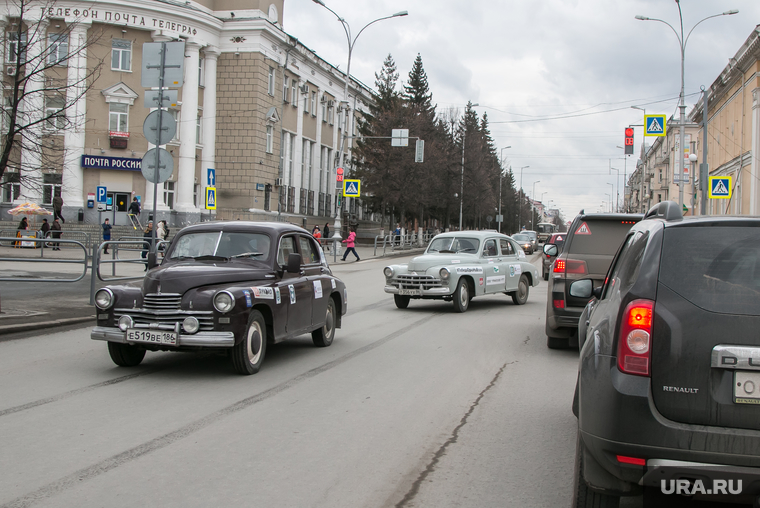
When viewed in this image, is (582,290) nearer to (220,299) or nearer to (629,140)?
(220,299)

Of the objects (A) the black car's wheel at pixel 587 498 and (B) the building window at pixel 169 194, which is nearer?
(A) the black car's wheel at pixel 587 498

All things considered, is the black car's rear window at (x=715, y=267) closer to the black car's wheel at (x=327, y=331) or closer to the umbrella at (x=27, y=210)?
the black car's wheel at (x=327, y=331)

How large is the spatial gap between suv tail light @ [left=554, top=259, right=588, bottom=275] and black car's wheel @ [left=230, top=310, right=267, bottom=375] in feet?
14.0

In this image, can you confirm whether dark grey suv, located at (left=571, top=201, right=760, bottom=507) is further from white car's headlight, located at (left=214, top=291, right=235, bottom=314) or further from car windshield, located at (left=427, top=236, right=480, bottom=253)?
car windshield, located at (left=427, top=236, right=480, bottom=253)

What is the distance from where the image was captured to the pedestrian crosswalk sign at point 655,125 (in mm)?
33969

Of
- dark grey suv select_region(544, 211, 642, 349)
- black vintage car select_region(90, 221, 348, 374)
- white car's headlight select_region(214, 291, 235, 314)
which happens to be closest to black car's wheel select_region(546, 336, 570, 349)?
dark grey suv select_region(544, 211, 642, 349)

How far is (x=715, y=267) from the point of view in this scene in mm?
3465

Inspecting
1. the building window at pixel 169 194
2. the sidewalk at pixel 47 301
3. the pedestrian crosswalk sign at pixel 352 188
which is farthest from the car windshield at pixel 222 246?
the building window at pixel 169 194

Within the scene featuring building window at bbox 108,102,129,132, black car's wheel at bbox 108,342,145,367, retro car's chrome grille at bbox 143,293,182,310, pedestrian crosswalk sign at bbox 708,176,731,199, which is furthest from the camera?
building window at bbox 108,102,129,132

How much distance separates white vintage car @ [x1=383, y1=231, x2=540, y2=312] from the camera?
48.2 ft

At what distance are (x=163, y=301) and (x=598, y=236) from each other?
5.88m

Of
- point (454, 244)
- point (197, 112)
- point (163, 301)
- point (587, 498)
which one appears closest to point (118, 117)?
point (197, 112)

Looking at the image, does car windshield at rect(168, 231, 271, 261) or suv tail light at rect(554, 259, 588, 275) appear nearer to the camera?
car windshield at rect(168, 231, 271, 261)

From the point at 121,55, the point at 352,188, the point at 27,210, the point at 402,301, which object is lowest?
the point at 402,301
